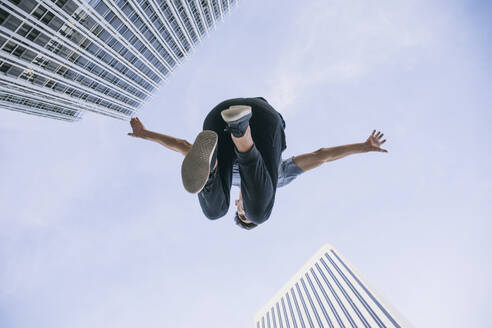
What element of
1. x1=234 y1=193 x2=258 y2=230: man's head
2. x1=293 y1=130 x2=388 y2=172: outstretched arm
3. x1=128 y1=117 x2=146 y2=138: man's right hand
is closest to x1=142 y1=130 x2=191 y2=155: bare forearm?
x1=128 y1=117 x2=146 y2=138: man's right hand

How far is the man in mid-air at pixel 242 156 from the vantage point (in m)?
2.66

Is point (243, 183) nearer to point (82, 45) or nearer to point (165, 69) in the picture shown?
point (82, 45)

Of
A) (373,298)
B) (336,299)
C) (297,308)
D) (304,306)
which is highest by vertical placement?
(373,298)

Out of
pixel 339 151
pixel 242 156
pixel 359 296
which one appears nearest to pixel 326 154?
pixel 339 151

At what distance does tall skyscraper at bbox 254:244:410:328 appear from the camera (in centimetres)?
3775

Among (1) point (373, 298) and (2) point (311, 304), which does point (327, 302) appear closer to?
(2) point (311, 304)

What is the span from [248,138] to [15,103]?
158 feet

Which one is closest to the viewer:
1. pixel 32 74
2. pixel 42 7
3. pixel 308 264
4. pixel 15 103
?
pixel 42 7

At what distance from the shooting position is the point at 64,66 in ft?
93.5

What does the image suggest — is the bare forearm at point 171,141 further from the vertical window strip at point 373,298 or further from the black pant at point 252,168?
the vertical window strip at point 373,298

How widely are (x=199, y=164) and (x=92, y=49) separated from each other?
119 feet

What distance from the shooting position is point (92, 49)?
29.1 metres

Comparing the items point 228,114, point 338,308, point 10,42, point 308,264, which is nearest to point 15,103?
point 10,42

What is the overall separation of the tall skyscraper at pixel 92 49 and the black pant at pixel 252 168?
27.7 meters
